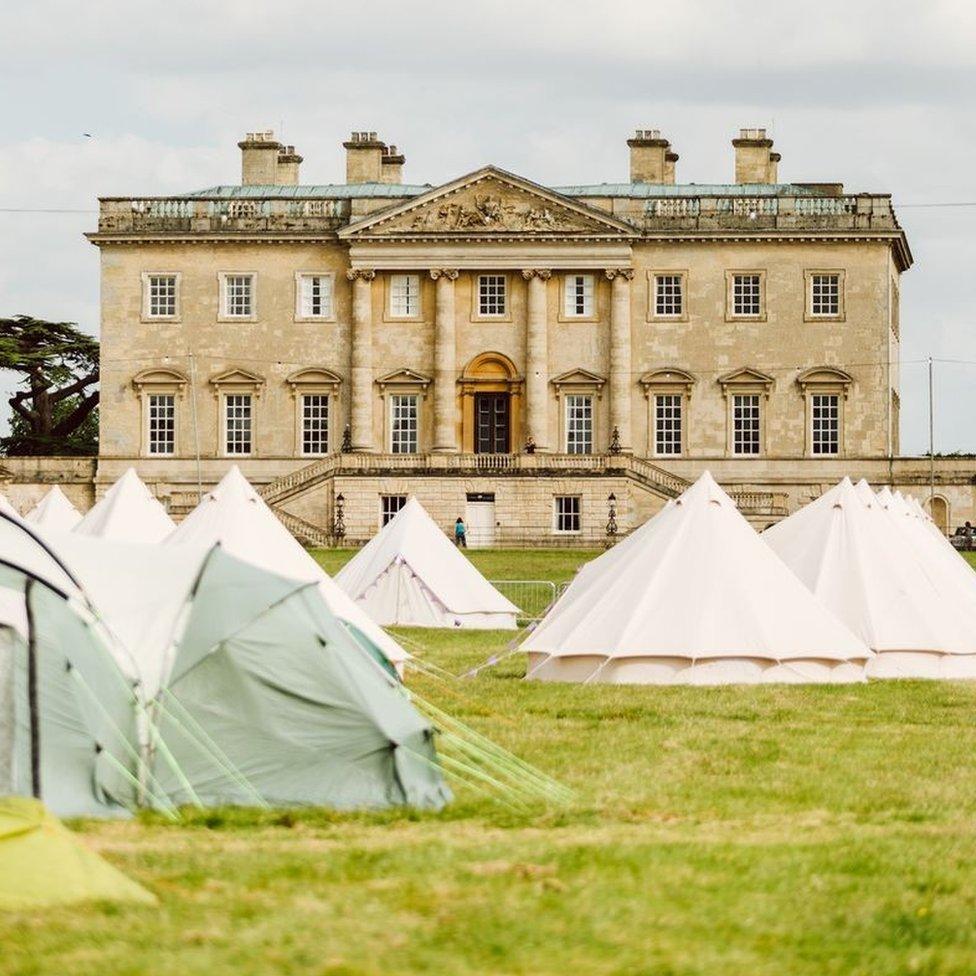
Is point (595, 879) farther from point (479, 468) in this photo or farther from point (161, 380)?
point (161, 380)

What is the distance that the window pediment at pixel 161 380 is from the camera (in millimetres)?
68938

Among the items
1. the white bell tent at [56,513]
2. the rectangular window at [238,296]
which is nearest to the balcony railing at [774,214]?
the rectangular window at [238,296]

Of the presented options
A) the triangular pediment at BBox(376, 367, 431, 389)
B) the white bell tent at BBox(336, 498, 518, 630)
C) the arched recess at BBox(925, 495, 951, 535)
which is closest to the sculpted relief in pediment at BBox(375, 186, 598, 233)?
the triangular pediment at BBox(376, 367, 431, 389)

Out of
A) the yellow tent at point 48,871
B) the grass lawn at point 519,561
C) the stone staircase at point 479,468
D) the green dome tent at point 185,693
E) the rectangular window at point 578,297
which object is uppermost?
the rectangular window at point 578,297

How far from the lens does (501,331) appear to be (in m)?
68.2

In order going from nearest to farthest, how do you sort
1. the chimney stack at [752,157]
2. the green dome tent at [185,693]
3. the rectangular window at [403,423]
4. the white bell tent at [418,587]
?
the green dome tent at [185,693]
the white bell tent at [418,587]
the rectangular window at [403,423]
the chimney stack at [752,157]

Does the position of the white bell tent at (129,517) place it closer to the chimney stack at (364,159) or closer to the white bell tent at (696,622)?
the white bell tent at (696,622)

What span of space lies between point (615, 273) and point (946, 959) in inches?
2332

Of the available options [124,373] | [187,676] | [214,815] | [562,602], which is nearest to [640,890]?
[214,815]

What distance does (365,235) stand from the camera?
67438 millimetres

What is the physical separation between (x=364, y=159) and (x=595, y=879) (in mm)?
66366

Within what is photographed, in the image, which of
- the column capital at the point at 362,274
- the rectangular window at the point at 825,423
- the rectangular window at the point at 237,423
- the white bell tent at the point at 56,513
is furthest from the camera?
the rectangular window at the point at 237,423

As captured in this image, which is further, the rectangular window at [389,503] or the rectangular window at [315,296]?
the rectangular window at [315,296]

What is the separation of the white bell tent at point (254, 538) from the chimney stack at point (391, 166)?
166 ft
